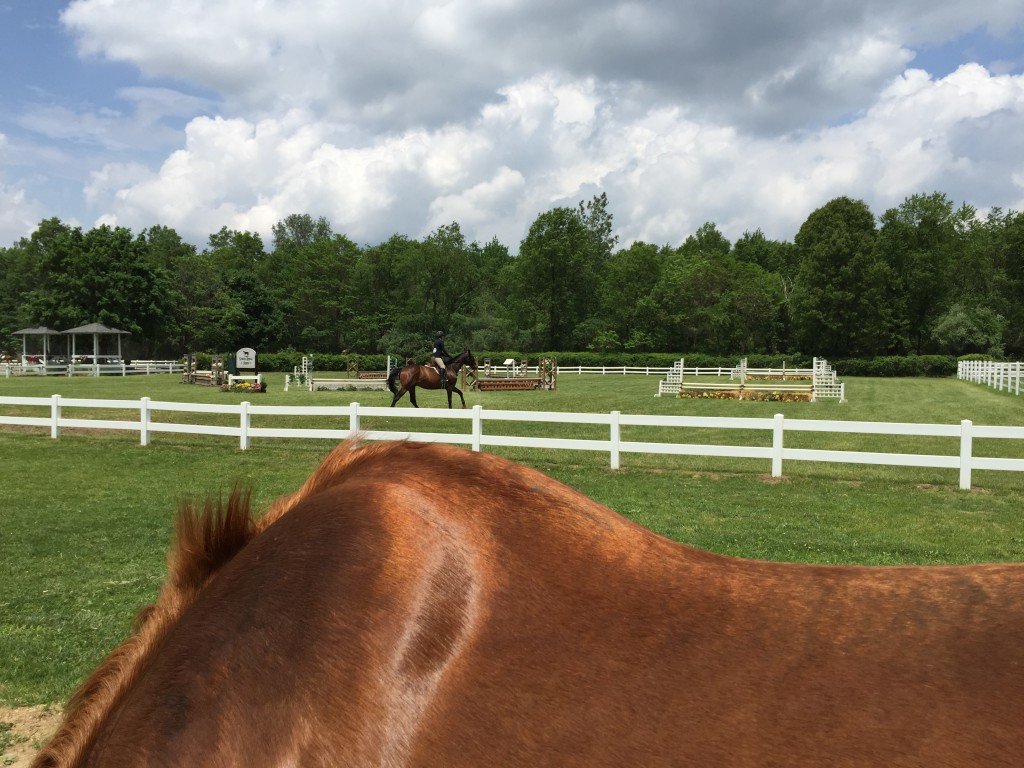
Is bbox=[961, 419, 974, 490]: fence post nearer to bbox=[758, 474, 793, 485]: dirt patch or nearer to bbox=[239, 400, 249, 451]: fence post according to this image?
bbox=[758, 474, 793, 485]: dirt patch

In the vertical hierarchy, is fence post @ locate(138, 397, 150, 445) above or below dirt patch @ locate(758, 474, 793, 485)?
above

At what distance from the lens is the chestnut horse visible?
0.98 metres

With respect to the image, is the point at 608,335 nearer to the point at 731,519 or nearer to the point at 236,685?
the point at 731,519

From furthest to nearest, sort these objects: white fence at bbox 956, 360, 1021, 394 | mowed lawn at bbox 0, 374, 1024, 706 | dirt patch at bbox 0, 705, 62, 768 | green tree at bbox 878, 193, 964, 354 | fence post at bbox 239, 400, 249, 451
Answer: green tree at bbox 878, 193, 964, 354, white fence at bbox 956, 360, 1021, 394, fence post at bbox 239, 400, 249, 451, mowed lawn at bbox 0, 374, 1024, 706, dirt patch at bbox 0, 705, 62, 768

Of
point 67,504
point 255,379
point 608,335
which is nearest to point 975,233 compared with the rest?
point 608,335

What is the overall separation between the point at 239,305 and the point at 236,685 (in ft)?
239

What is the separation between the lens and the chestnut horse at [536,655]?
0.98 metres

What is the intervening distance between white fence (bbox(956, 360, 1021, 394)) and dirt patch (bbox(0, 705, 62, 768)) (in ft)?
115

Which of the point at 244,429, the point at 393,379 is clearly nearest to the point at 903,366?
the point at 393,379

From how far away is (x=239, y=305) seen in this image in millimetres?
68688

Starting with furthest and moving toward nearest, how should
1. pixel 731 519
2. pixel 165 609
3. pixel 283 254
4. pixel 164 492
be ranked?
1. pixel 283 254
2. pixel 164 492
3. pixel 731 519
4. pixel 165 609

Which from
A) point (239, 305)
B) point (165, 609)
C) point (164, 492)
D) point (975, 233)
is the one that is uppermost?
point (975, 233)

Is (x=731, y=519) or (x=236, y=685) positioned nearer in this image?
→ (x=236, y=685)

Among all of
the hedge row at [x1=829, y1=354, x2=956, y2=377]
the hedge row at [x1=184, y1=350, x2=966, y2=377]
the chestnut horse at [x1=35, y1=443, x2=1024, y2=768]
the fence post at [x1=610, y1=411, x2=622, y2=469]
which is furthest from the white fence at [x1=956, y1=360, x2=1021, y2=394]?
the chestnut horse at [x1=35, y1=443, x2=1024, y2=768]
